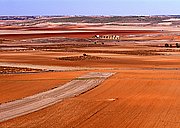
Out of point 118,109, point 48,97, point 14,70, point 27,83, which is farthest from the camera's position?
point 14,70

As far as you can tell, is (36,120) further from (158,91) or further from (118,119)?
(158,91)

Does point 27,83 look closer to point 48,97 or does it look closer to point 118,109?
point 48,97

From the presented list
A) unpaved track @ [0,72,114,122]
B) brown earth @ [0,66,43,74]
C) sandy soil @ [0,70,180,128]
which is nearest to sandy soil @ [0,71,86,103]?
unpaved track @ [0,72,114,122]

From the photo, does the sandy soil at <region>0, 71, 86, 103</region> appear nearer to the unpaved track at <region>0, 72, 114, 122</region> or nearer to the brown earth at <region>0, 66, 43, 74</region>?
the unpaved track at <region>0, 72, 114, 122</region>

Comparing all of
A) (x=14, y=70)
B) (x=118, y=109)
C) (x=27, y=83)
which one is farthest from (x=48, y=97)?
(x=14, y=70)

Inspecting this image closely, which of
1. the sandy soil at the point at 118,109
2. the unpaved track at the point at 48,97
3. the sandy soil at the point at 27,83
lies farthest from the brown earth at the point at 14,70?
the sandy soil at the point at 118,109

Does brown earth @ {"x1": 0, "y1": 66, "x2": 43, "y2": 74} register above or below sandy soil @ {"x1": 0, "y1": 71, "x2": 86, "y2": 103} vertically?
below

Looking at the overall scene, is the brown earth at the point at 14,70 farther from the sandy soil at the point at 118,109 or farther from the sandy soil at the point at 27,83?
the sandy soil at the point at 118,109
